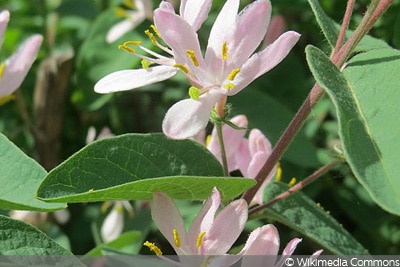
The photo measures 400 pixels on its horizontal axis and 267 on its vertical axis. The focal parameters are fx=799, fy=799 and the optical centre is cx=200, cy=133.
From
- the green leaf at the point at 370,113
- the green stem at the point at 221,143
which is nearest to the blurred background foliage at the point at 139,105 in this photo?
the green stem at the point at 221,143

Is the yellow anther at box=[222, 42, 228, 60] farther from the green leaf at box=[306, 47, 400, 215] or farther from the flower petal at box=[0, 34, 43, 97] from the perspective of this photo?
the flower petal at box=[0, 34, 43, 97]

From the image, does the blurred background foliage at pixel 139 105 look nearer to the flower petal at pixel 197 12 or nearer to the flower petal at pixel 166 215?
the flower petal at pixel 166 215

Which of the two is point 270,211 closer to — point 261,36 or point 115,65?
point 261,36

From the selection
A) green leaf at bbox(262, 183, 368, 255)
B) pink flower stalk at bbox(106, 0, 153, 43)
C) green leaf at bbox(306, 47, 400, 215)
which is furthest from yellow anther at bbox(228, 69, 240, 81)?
pink flower stalk at bbox(106, 0, 153, 43)

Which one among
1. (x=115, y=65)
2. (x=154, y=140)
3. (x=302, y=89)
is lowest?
(x=302, y=89)

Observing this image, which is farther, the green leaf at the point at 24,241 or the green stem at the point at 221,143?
the green stem at the point at 221,143

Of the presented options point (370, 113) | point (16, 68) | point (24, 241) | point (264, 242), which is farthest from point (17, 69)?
point (370, 113)

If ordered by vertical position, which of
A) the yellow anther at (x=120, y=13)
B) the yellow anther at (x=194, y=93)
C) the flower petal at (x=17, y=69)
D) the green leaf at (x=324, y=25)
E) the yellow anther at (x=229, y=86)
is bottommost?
the yellow anther at (x=120, y=13)

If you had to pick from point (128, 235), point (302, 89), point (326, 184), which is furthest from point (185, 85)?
point (128, 235)
